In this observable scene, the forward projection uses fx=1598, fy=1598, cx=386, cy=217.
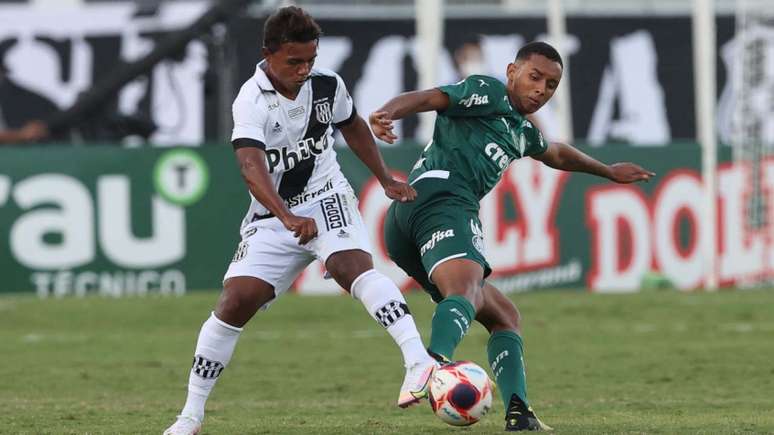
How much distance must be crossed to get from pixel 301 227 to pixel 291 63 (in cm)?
90

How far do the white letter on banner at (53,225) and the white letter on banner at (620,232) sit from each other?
687 centimetres

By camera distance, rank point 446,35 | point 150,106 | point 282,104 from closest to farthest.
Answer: point 282,104, point 150,106, point 446,35

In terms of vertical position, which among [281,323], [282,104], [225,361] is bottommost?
[281,323]

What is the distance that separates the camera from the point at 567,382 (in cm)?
1239

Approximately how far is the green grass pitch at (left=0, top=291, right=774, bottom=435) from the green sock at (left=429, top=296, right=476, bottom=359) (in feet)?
2.68

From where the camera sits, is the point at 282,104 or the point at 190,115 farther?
the point at 190,115

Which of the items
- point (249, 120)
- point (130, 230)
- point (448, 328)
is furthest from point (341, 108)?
point (130, 230)

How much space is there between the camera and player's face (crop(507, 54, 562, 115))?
8.77m

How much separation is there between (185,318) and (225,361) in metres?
10.5

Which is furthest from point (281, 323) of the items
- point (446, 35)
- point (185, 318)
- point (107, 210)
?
point (446, 35)

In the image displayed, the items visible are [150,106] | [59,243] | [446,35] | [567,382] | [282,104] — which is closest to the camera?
[282,104]

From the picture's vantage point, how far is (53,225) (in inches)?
834

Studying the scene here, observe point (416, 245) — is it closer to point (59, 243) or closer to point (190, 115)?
point (59, 243)

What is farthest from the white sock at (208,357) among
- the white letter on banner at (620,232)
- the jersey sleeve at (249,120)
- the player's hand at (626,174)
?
the white letter on banner at (620,232)
